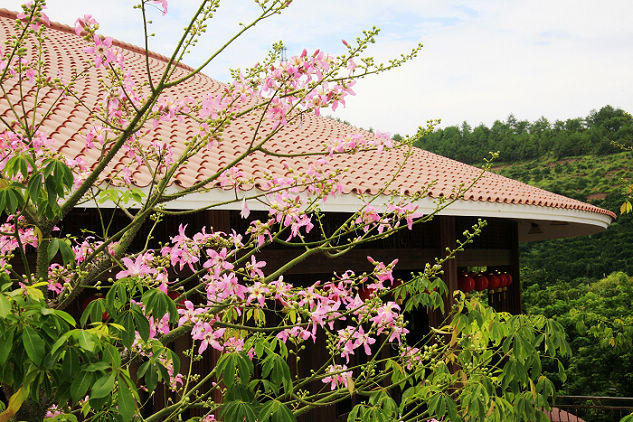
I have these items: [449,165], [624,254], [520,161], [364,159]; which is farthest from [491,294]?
[520,161]

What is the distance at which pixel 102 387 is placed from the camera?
1.82m

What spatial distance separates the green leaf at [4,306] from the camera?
5.50 ft

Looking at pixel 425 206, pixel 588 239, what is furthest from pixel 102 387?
pixel 588 239

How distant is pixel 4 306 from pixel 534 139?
3711 centimetres

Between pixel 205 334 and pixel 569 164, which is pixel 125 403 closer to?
pixel 205 334

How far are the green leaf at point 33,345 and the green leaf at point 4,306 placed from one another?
9 centimetres

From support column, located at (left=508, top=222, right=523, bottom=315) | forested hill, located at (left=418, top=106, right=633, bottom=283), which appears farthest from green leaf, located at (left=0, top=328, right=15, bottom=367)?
forested hill, located at (left=418, top=106, right=633, bottom=283)

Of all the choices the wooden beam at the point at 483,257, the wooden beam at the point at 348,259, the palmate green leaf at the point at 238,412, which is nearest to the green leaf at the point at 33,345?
the palmate green leaf at the point at 238,412

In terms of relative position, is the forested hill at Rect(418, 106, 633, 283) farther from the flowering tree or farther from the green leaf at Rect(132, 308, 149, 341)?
the green leaf at Rect(132, 308, 149, 341)

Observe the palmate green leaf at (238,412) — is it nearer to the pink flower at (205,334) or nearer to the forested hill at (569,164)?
the pink flower at (205,334)

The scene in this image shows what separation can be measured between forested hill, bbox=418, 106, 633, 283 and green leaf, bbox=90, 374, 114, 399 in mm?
23071

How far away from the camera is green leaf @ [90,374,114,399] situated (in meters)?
1.80

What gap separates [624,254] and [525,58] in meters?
9.08

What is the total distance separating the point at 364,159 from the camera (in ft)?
23.2
